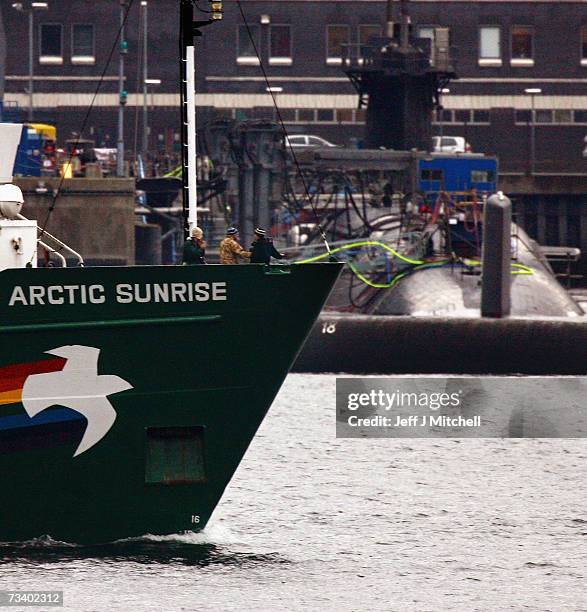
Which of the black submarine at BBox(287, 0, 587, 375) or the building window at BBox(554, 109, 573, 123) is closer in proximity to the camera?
the black submarine at BBox(287, 0, 587, 375)

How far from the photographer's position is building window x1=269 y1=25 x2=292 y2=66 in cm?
8438

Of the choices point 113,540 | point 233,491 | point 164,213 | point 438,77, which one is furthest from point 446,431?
point 438,77

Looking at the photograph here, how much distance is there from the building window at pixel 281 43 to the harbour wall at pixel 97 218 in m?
37.5

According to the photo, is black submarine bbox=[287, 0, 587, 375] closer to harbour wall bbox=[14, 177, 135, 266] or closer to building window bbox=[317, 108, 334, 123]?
harbour wall bbox=[14, 177, 135, 266]

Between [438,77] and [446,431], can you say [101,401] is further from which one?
[438,77]

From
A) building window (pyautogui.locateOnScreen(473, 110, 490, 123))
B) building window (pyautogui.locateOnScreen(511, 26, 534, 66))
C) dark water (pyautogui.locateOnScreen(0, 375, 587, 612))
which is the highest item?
building window (pyautogui.locateOnScreen(511, 26, 534, 66))

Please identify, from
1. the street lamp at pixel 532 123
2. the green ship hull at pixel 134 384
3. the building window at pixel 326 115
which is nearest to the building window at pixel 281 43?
the building window at pixel 326 115

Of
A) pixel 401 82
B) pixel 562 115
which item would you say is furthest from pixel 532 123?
pixel 401 82

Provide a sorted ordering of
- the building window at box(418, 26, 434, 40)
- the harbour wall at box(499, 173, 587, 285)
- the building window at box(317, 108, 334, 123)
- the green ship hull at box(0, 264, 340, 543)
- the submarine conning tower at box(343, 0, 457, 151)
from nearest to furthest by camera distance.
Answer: the green ship hull at box(0, 264, 340, 543) → the submarine conning tower at box(343, 0, 457, 151) → the harbour wall at box(499, 173, 587, 285) → the building window at box(317, 108, 334, 123) → the building window at box(418, 26, 434, 40)

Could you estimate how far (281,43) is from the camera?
278 ft

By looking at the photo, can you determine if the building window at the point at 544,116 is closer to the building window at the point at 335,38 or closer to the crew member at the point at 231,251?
the building window at the point at 335,38

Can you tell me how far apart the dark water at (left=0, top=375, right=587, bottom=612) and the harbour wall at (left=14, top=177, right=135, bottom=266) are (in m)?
22.6

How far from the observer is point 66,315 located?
1698 cm

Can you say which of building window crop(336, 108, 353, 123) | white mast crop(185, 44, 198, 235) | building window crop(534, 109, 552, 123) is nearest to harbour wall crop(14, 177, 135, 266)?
white mast crop(185, 44, 198, 235)
